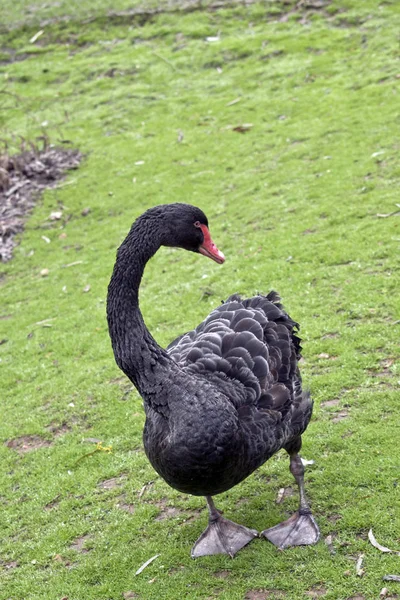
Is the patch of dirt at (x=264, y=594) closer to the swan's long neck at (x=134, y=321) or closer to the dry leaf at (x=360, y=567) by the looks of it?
the dry leaf at (x=360, y=567)

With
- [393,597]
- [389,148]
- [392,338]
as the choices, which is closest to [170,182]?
[389,148]

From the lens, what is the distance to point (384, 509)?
13.2 ft

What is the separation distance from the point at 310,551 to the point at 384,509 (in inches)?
19.0

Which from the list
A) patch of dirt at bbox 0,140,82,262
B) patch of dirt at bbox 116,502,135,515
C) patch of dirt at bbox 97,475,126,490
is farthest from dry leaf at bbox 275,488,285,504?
patch of dirt at bbox 0,140,82,262

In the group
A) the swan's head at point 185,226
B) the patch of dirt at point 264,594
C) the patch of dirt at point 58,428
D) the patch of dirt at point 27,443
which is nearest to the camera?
the patch of dirt at point 264,594

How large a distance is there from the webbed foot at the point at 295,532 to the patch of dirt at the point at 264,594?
0.98 ft

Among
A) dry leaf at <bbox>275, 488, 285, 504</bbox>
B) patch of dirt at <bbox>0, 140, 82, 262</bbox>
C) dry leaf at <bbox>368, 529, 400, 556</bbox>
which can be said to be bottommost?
patch of dirt at <bbox>0, 140, 82, 262</bbox>

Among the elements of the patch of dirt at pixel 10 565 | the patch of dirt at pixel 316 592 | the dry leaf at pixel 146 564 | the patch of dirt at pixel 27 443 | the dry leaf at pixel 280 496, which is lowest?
the patch of dirt at pixel 27 443

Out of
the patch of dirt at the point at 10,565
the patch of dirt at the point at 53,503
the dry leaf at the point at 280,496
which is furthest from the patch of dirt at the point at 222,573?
the patch of dirt at the point at 53,503

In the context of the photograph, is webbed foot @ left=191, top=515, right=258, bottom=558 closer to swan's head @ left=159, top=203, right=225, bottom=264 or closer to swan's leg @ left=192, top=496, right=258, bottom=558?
swan's leg @ left=192, top=496, right=258, bottom=558

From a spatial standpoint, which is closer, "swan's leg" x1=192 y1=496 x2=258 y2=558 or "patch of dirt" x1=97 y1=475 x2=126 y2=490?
"swan's leg" x1=192 y1=496 x2=258 y2=558

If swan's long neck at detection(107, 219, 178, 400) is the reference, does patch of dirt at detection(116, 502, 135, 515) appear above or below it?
below

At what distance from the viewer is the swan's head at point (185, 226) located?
383 centimetres

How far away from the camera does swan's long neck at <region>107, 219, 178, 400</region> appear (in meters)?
3.73
